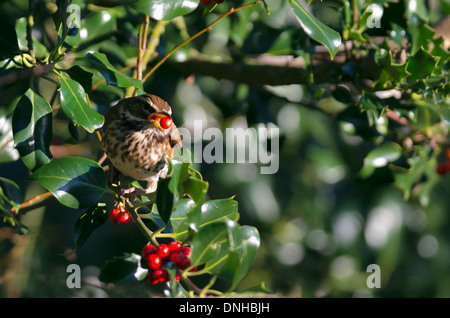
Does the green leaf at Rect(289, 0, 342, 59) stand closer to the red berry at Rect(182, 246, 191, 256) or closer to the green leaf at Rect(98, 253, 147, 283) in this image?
the red berry at Rect(182, 246, 191, 256)

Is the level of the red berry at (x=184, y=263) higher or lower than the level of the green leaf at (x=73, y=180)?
lower

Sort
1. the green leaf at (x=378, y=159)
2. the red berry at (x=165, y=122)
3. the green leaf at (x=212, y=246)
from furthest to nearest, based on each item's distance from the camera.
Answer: the green leaf at (x=378, y=159)
the red berry at (x=165, y=122)
the green leaf at (x=212, y=246)

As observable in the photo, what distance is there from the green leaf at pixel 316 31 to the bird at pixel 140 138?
595 mm

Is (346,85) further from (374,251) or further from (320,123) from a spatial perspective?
(374,251)

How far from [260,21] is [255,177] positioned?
0.93 m

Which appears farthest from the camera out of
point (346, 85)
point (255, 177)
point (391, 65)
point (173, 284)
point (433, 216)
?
point (433, 216)

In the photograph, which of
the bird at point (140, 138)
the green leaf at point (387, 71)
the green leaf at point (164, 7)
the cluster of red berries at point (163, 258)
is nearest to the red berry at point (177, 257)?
the cluster of red berries at point (163, 258)

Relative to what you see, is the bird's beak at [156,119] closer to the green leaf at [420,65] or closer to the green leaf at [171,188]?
the green leaf at [171,188]

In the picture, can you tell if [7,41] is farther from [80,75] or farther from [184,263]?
[184,263]

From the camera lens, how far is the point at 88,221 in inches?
61.0

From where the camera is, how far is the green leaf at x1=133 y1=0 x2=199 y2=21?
148cm

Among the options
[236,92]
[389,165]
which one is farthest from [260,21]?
[389,165]

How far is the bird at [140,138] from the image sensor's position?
1.86 meters

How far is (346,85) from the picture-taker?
220 centimetres
